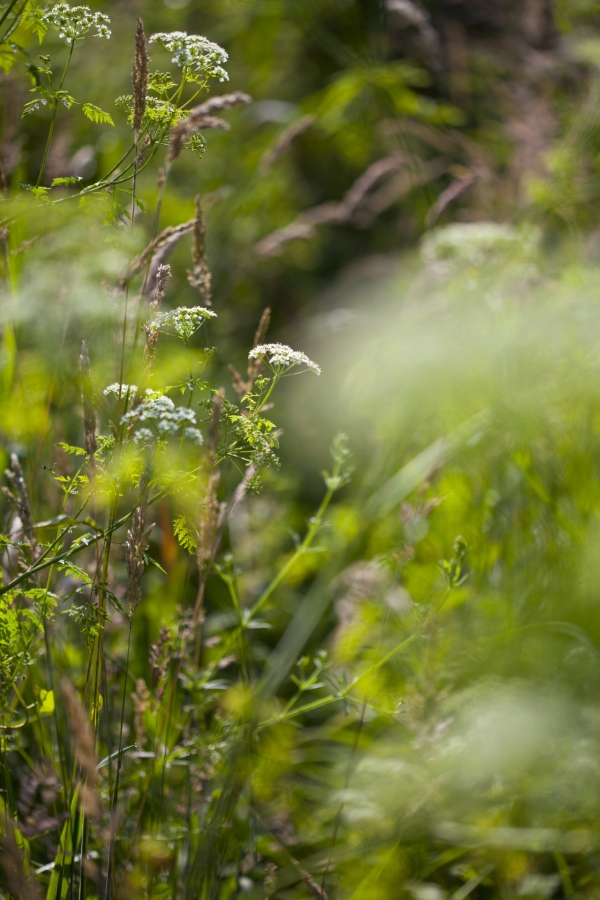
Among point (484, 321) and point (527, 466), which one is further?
point (484, 321)

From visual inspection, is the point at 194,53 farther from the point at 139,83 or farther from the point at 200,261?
the point at 200,261

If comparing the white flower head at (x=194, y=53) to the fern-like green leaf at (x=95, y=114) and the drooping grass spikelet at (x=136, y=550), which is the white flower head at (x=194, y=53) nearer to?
the fern-like green leaf at (x=95, y=114)

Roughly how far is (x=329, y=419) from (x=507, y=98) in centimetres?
122

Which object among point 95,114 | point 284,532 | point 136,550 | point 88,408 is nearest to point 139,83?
point 95,114

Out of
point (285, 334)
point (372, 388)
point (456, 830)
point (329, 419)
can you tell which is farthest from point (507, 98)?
point (456, 830)

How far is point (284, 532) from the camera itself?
1694 millimetres

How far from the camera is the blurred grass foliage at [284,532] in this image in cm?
73

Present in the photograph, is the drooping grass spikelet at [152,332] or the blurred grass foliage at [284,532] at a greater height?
the drooping grass spikelet at [152,332]

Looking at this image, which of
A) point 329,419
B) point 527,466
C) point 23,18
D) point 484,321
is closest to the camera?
point 23,18

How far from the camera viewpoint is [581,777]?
3.06 ft

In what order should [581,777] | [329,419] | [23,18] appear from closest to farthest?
[23,18], [581,777], [329,419]

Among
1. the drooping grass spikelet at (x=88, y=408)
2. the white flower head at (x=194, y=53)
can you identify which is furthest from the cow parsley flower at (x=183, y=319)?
the white flower head at (x=194, y=53)

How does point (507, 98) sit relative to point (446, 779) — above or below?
above

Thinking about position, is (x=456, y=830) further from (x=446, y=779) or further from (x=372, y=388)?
(x=372, y=388)
